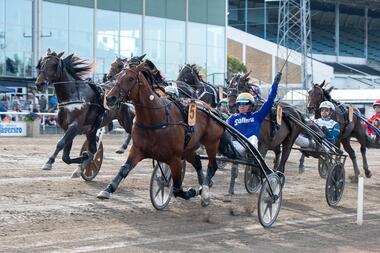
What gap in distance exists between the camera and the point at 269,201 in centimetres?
850

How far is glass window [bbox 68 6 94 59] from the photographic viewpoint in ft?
106

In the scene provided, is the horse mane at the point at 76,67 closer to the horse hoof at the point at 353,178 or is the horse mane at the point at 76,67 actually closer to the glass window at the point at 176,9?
the horse hoof at the point at 353,178

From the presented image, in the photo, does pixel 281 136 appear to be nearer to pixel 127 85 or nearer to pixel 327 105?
pixel 327 105

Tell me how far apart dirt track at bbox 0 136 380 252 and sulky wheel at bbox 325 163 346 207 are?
0.55ft

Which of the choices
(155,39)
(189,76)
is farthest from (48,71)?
(155,39)

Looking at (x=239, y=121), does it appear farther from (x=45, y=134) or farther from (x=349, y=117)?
(x=45, y=134)

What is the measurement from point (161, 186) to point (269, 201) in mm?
1507

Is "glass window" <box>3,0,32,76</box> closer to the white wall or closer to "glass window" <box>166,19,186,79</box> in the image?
"glass window" <box>166,19,186,79</box>

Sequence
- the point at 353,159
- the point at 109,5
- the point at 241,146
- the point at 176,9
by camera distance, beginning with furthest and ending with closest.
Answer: the point at 176,9
the point at 109,5
the point at 353,159
the point at 241,146

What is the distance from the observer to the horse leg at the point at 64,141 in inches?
439

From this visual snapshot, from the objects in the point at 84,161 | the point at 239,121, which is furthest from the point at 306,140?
the point at 84,161

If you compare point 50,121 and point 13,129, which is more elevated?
point 50,121

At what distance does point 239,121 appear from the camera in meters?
9.75

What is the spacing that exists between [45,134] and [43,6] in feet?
28.1
